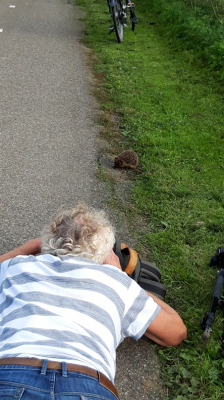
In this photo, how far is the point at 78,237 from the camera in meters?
1.97

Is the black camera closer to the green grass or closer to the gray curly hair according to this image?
the green grass

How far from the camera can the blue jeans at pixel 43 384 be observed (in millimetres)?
1540

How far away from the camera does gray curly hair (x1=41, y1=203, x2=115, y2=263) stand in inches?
76.2

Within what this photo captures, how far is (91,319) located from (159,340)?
909 millimetres

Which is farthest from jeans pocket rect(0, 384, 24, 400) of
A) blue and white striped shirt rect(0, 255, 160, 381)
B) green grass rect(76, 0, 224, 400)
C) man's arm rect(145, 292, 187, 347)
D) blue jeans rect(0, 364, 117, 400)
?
green grass rect(76, 0, 224, 400)

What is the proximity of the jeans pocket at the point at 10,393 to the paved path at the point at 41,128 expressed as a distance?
180cm

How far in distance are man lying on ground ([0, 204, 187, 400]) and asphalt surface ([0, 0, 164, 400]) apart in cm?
48

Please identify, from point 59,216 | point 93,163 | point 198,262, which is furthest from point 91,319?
point 93,163

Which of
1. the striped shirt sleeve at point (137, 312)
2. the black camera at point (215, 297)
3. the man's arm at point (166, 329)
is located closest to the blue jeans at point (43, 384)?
the striped shirt sleeve at point (137, 312)

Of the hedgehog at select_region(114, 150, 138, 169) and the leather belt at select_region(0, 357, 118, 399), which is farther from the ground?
the leather belt at select_region(0, 357, 118, 399)

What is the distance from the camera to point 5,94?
19.5 feet

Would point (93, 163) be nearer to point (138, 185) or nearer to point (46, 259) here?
point (138, 185)

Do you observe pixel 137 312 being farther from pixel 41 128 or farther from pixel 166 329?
pixel 41 128

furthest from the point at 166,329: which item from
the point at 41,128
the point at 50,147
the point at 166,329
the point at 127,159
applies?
the point at 41,128
